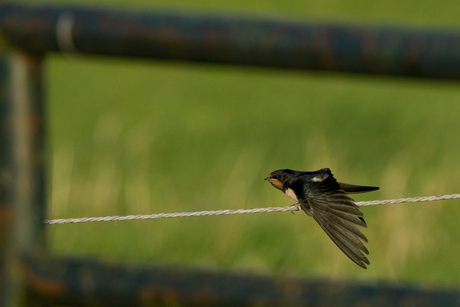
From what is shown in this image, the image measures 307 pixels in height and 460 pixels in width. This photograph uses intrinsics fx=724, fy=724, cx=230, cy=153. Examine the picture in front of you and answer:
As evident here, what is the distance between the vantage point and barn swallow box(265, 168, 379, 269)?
1.48 m

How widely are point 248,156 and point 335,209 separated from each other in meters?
5.44

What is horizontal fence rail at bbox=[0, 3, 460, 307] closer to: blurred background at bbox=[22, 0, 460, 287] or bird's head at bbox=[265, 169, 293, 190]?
blurred background at bbox=[22, 0, 460, 287]

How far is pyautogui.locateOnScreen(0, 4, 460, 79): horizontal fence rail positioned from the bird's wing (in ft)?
1.37

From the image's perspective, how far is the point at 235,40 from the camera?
1133mm

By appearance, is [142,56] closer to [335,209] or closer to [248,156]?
[335,209]

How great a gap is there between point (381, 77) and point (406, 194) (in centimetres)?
431

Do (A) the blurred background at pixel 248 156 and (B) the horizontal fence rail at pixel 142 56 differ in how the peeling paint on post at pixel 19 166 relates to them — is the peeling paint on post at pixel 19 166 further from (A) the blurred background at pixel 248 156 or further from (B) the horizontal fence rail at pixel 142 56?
(A) the blurred background at pixel 248 156

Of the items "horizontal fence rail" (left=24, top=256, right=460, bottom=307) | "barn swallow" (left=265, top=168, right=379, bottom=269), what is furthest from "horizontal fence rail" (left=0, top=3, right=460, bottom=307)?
"barn swallow" (left=265, top=168, right=379, bottom=269)

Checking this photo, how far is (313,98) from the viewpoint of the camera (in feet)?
31.2

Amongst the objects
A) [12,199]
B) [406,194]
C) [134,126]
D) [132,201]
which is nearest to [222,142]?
[134,126]

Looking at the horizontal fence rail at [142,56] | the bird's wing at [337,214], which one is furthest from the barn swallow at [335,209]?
the horizontal fence rail at [142,56]

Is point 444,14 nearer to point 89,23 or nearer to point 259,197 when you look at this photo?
point 259,197

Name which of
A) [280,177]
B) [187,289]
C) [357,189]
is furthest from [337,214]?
[280,177]

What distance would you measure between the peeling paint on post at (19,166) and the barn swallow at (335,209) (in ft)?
1.92
